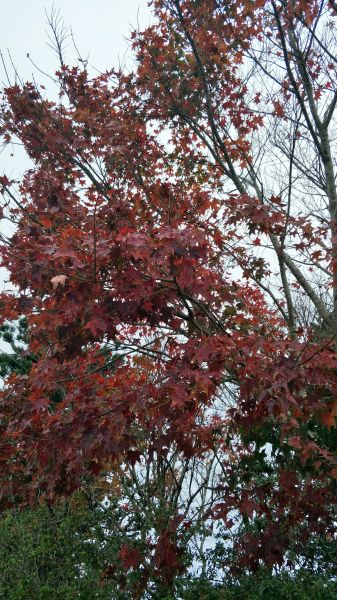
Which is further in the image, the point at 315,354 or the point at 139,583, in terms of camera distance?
the point at 139,583

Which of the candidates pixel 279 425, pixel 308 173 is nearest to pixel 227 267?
pixel 308 173

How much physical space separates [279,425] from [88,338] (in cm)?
175

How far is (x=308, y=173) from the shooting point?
238 inches

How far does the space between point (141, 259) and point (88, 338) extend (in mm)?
617

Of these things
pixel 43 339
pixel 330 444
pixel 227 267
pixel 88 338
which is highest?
pixel 227 267

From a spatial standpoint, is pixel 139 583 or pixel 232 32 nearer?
pixel 139 583

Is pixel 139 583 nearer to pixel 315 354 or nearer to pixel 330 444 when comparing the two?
pixel 330 444

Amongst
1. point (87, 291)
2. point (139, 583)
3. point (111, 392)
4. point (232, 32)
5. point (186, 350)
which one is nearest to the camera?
point (87, 291)

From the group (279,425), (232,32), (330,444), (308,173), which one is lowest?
(330,444)

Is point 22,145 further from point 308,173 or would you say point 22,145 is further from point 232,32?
point 308,173

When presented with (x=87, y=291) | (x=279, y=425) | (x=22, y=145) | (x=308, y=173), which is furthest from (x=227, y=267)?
(x=87, y=291)

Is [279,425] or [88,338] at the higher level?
[88,338]

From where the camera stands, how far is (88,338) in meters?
3.32

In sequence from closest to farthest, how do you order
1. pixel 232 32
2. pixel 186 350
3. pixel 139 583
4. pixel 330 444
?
pixel 186 350 < pixel 330 444 < pixel 139 583 < pixel 232 32
